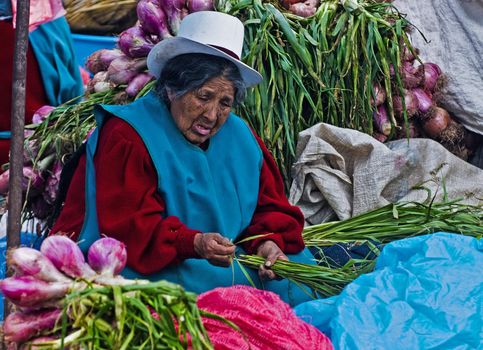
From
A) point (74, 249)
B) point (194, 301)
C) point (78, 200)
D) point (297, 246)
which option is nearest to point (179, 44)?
point (78, 200)

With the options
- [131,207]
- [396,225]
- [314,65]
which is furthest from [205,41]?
[314,65]

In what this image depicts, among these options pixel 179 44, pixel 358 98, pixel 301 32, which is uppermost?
pixel 179 44

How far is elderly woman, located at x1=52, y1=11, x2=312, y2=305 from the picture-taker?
126 inches

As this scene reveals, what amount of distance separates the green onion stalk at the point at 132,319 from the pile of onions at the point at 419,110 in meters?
2.75

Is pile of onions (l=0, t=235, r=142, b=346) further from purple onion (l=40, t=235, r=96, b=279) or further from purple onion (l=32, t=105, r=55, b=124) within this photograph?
purple onion (l=32, t=105, r=55, b=124)

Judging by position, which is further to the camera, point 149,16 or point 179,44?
point 149,16

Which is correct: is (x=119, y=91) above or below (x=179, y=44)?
below

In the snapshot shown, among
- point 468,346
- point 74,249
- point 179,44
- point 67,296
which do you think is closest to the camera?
point 67,296

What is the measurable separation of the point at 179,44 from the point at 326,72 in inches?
53.5

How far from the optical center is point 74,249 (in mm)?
2365

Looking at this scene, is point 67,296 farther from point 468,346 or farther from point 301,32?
point 301,32

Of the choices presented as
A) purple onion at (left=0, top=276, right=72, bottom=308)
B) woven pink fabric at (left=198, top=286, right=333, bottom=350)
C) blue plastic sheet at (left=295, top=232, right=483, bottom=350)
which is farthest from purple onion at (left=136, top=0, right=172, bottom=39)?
purple onion at (left=0, top=276, right=72, bottom=308)

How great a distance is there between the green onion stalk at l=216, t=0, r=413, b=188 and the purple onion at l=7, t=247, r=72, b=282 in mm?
2241

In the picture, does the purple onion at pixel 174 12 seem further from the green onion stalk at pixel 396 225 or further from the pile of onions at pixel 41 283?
the pile of onions at pixel 41 283
